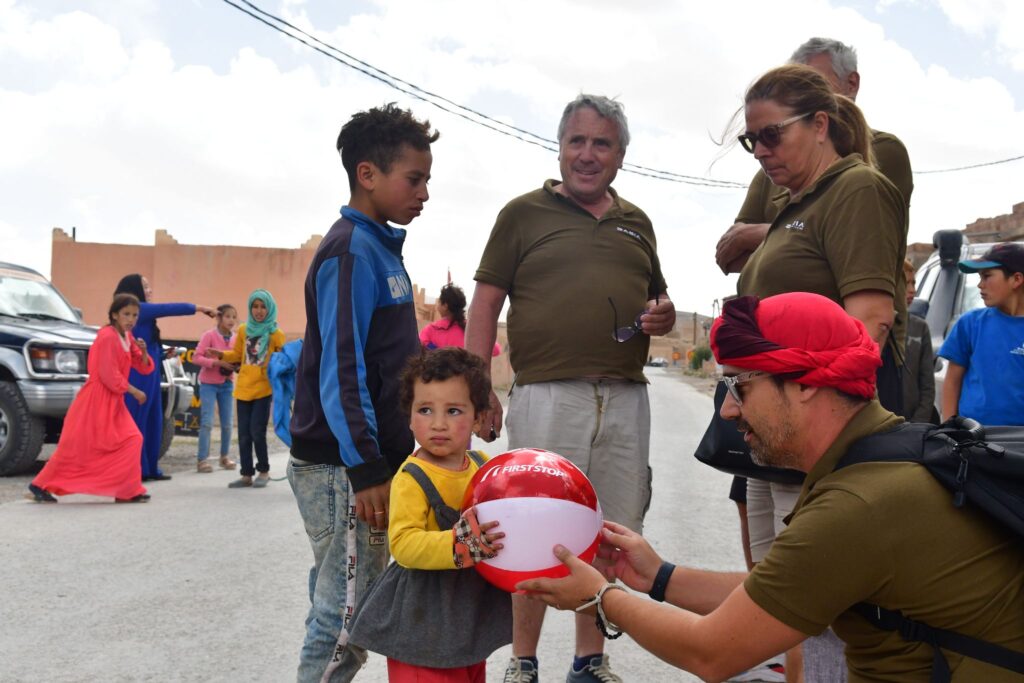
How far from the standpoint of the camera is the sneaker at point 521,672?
394 centimetres

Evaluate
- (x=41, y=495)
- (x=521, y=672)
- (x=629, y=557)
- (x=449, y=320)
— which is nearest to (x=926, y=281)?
(x=449, y=320)

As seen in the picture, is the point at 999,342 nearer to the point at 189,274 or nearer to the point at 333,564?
the point at 333,564

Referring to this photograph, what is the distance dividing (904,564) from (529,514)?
40.8 inches

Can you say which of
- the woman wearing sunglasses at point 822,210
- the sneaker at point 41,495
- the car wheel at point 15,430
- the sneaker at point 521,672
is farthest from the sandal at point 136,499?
the woman wearing sunglasses at point 822,210

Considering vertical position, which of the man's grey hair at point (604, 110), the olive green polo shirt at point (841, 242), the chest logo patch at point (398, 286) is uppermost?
the man's grey hair at point (604, 110)

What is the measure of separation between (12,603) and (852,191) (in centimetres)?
499

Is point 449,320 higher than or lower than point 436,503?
higher

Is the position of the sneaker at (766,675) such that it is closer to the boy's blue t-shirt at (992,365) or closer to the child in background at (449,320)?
the boy's blue t-shirt at (992,365)

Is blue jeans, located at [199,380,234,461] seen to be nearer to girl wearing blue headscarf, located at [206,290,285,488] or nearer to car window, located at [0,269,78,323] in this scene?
girl wearing blue headscarf, located at [206,290,285,488]

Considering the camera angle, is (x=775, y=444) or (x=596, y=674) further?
(x=596, y=674)

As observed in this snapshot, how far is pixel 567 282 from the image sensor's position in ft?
14.0

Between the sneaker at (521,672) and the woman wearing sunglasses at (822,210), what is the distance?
1107 mm

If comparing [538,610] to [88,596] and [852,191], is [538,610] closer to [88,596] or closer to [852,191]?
[852,191]

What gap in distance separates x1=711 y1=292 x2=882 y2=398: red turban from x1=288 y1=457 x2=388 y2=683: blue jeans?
60.4 inches
